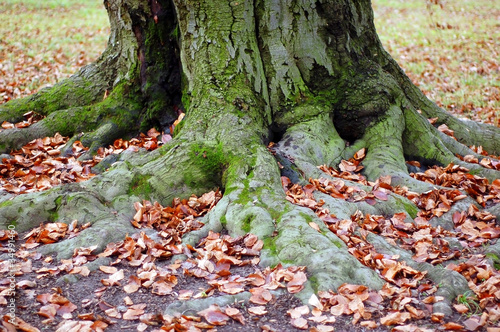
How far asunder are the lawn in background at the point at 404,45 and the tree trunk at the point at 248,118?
288 cm

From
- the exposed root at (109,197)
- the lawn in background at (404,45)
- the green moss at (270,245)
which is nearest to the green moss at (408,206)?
the green moss at (270,245)

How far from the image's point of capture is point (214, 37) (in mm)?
4707

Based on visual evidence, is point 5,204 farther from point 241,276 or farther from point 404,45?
point 404,45

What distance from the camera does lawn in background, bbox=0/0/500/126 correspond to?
29.3ft

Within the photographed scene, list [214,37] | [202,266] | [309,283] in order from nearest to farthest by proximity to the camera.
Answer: [309,283], [202,266], [214,37]

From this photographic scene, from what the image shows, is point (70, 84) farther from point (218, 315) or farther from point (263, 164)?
point (218, 315)

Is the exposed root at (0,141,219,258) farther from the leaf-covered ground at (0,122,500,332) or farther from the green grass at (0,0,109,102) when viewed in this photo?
the green grass at (0,0,109,102)

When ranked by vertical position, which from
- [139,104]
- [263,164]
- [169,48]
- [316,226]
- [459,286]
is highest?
[169,48]

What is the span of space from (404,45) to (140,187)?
→ 11117 millimetres

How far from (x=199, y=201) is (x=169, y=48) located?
219 centimetres

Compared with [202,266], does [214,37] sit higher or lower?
higher

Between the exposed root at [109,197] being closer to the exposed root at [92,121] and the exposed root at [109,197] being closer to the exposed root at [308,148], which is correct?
the exposed root at [308,148]

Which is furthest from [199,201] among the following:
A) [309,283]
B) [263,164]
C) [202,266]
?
[309,283]

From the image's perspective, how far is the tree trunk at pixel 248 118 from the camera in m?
3.69
